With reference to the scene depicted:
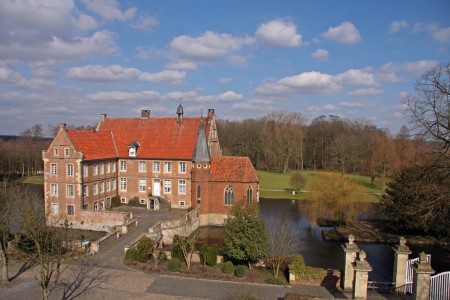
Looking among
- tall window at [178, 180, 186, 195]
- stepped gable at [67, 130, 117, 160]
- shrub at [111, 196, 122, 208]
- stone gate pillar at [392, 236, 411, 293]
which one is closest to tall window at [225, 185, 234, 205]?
tall window at [178, 180, 186, 195]

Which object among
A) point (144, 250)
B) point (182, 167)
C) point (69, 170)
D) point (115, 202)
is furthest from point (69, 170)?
point (144, 250)

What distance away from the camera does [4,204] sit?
22750 millimetres

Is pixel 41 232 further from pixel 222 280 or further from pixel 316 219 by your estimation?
pixel 316 219

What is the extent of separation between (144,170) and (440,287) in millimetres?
29838

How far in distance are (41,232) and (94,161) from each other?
1672cm

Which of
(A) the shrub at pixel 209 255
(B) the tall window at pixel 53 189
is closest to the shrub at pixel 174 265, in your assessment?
(A) the shrub at pixel 209 255

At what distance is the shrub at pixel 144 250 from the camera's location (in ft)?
74.8

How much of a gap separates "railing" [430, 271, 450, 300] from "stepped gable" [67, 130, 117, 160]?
96.4 feet

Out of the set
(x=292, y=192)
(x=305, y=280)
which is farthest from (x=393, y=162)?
→ (x=305, y=280)

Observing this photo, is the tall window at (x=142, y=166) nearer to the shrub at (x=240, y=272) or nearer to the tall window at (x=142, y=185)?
the tall window at (x=142, y=185)

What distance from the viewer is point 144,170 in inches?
1522

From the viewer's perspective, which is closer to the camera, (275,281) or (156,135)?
(275,281)

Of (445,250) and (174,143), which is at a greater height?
(174,143)

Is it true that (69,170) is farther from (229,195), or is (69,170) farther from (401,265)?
(401,265)
